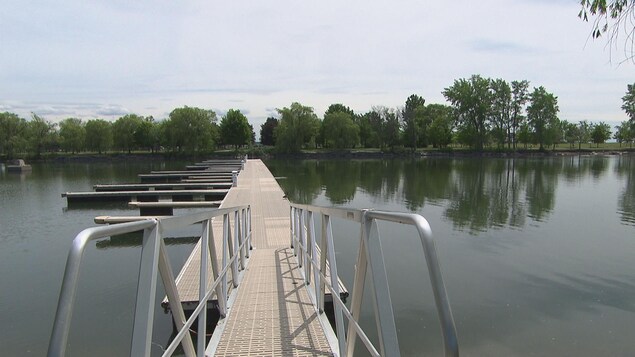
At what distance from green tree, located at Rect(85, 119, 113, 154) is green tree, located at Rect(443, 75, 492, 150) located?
5734cm

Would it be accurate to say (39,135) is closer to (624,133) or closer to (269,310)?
(269,310)

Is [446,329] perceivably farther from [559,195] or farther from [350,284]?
[559,195]

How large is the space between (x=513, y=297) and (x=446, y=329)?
295 inches

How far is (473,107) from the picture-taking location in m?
76.8

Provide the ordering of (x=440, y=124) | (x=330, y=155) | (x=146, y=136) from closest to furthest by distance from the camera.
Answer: (x=330, y=155) < (x=146, y=136) < (x=440, y=124)

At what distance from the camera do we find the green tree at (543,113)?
75188mm

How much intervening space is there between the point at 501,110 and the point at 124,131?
6374 cm

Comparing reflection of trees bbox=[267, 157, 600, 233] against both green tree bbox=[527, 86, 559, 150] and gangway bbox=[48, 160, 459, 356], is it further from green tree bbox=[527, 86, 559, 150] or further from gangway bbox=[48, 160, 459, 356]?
green tree bbox=[527, 86, 559, 150]

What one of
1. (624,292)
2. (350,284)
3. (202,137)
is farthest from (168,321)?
(202,137)

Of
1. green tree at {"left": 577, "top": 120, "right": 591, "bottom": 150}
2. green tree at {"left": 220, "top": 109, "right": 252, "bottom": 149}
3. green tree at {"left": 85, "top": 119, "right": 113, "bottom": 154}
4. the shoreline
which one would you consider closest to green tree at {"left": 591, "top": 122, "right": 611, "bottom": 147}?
green tree at {"left": 577, "top": 120, "right": 591, "bottom": 150}

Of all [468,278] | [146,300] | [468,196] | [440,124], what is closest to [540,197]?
[468,196]

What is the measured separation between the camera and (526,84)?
251 feet

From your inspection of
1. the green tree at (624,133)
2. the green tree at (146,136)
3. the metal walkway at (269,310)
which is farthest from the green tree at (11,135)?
the green tree at (624,133)

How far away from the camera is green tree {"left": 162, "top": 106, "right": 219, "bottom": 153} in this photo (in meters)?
67.9
